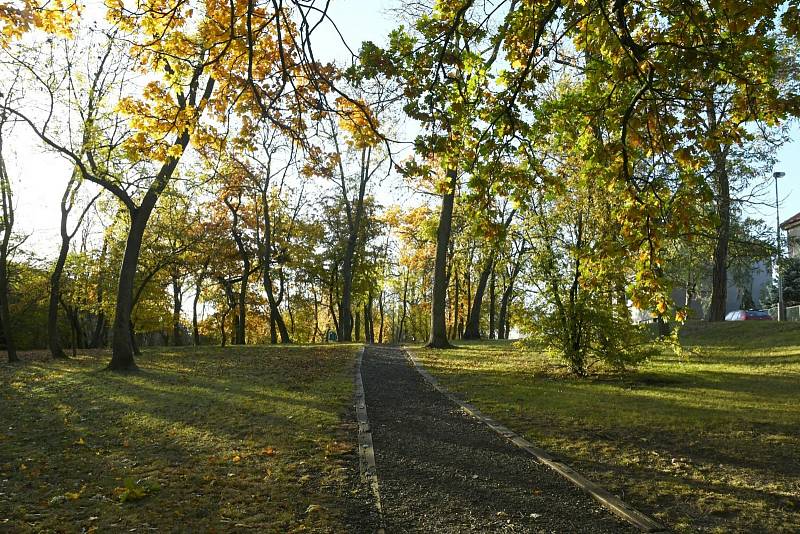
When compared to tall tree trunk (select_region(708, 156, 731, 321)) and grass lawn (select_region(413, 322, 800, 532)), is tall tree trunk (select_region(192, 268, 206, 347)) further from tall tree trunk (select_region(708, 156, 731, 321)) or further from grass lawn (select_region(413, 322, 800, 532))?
tall tree trunk (select_region(708, 156, 731, 321))

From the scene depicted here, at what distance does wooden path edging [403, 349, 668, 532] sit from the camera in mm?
3826

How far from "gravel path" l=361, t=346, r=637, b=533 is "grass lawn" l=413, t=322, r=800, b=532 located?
0.47m

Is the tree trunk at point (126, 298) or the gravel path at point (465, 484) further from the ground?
the tree trunk at point (126, 298)

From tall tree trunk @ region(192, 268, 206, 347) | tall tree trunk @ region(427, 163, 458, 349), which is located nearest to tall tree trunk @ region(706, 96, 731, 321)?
tall tree trunk @ region(427, 163, 458, 349)

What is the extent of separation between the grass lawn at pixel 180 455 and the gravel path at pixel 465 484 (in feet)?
1.39

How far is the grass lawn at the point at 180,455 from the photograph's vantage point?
414 cm

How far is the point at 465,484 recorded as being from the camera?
4.69 metres

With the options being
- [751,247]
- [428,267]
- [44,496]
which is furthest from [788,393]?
[428,267]

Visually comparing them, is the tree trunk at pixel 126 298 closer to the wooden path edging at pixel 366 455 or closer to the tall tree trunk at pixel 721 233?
the wooden path edging at pixel 366 455

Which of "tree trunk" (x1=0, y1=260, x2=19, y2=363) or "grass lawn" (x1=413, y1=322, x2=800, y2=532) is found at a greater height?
"tree trunk" (x1=0, y1=260, x2=19, y2=363)

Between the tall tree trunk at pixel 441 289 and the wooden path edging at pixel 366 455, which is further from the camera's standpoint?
the tall tree trunk at pixel 441 289

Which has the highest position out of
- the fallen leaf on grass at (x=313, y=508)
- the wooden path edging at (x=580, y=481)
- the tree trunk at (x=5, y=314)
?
the tree trunk at (x=5, y=314)

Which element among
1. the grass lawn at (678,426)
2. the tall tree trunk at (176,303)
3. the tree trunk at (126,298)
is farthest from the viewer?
the tall tree trunk at (176,303)

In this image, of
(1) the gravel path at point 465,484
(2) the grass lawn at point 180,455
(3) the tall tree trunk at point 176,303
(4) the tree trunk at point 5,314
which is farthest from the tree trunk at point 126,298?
(3) the tall tree trunk at point 176,303
